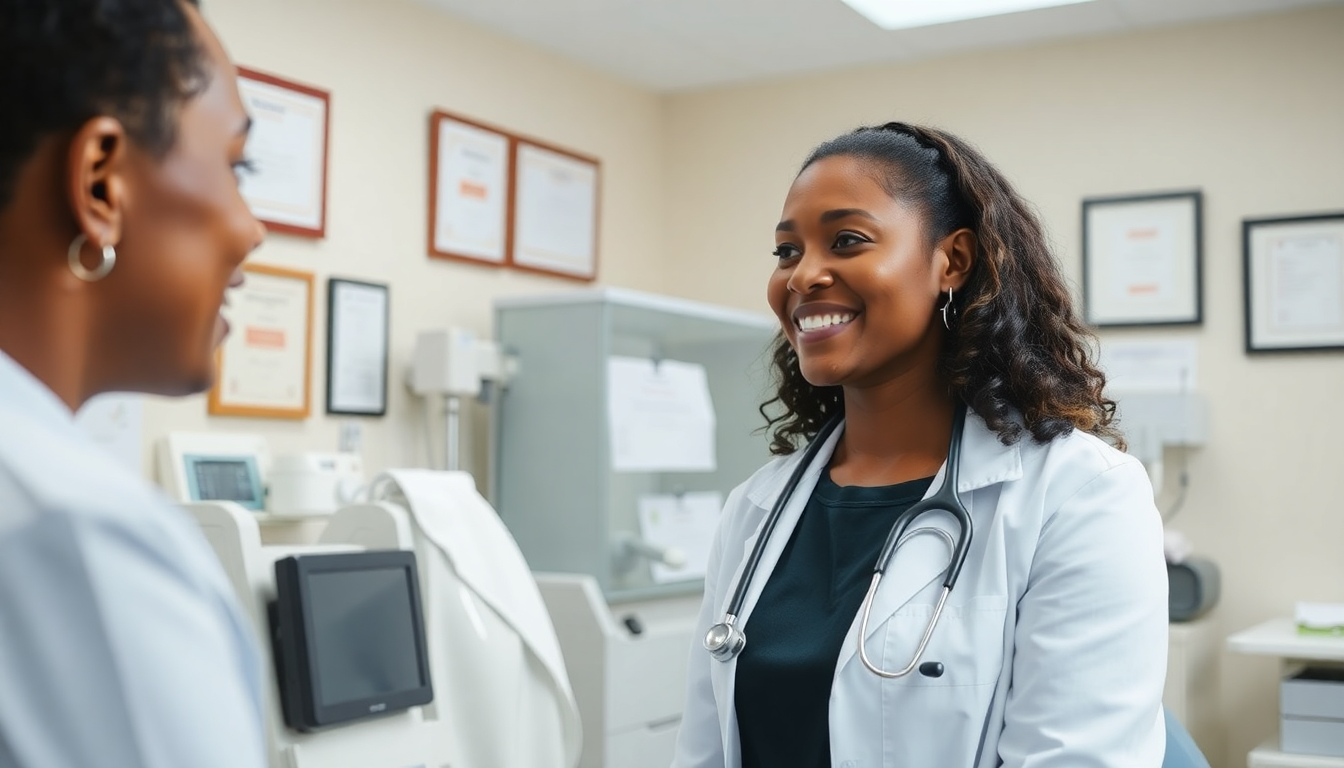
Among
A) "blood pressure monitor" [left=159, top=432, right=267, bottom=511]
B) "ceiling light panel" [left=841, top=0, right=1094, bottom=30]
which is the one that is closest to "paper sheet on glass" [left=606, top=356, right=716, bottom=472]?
"blood pressure monitor" [left=159, top=432, right=267, bottom=511]

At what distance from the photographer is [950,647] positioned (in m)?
1.19

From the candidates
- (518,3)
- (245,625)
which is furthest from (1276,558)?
(245,625)

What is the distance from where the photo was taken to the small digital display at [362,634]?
172cm

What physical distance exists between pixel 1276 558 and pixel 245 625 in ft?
11.4

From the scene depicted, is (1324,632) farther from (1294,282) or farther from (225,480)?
(225,480)

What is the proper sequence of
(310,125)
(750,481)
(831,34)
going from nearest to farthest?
(750,481) → (310,125) → (831,34)

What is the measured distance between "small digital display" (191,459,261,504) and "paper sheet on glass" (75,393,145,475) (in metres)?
0.12

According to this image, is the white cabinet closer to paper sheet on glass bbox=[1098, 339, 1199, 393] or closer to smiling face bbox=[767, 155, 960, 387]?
paper sheet on glass bbox=[1098, 339, 1199, 393]

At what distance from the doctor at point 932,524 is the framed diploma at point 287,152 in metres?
1.83

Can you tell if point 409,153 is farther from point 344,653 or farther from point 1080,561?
point 1080,561

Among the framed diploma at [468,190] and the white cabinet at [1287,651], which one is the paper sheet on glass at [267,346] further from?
the white cabinet at [1287,651]

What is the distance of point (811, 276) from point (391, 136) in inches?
88.0

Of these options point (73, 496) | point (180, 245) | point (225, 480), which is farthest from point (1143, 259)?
point (73, 496)

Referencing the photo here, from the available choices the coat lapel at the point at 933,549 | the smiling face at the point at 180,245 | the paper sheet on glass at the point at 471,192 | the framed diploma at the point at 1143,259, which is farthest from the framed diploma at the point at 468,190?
the smiling face at the point at 180,245
